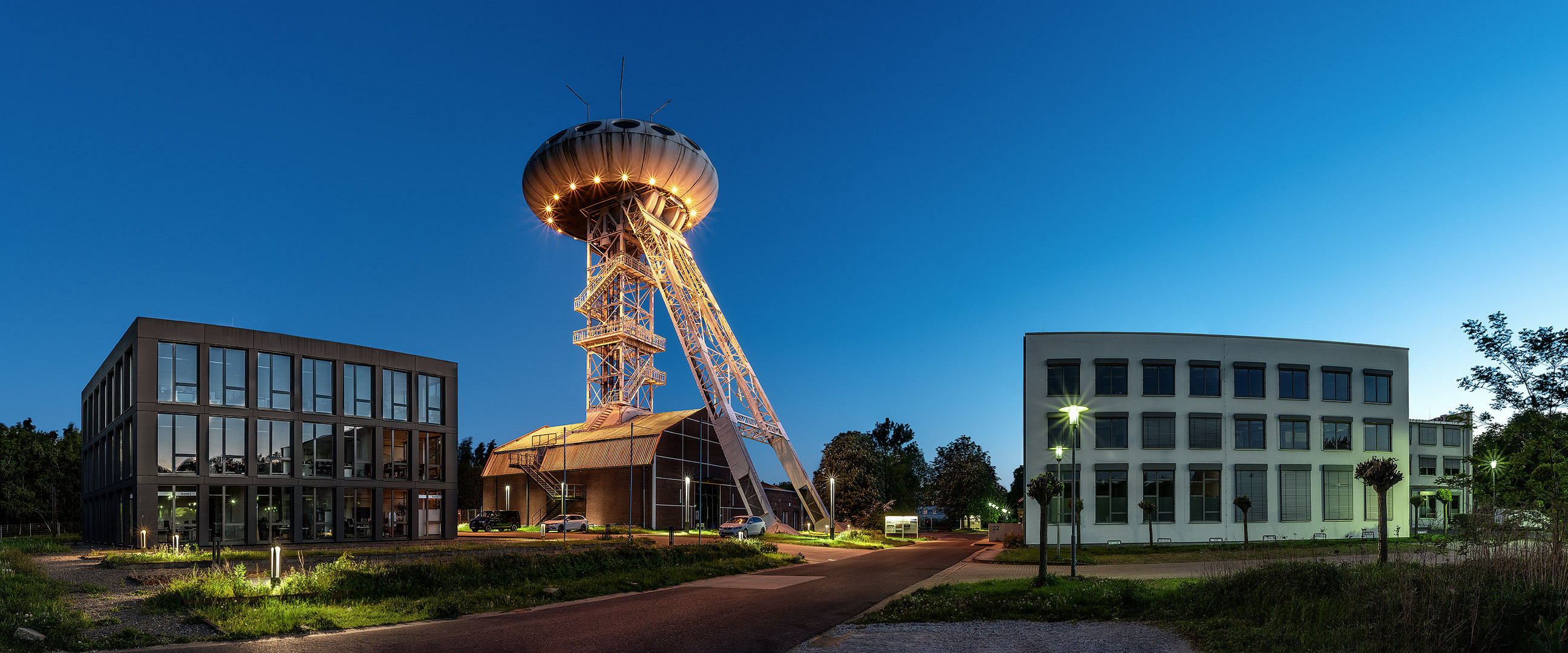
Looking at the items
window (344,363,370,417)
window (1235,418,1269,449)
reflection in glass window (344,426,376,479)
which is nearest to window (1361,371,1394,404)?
window (1235,418,1269,449)

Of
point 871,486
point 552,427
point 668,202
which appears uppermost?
point 668,202

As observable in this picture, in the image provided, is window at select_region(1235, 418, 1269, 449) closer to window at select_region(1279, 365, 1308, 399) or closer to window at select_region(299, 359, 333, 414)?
window at select_region(1279, 365, 1308, 399)

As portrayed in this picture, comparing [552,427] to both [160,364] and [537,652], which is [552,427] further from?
[537,652]

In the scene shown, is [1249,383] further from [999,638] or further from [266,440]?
[266,440]

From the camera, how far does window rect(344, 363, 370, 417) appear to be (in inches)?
1587

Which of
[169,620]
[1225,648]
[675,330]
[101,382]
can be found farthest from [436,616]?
[675,330]

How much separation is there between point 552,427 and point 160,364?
38.4m

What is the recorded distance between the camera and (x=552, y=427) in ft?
236

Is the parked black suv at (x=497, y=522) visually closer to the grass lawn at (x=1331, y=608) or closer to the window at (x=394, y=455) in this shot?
the window at (x=394, y=455)

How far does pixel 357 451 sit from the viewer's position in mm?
40219

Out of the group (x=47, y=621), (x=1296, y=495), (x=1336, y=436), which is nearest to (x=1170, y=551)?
(x=1296, y=495)

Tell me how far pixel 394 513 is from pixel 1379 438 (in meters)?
48.9

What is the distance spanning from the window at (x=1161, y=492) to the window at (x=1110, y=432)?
5.98 ft

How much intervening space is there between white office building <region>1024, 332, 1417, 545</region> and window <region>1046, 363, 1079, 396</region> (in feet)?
0.18
